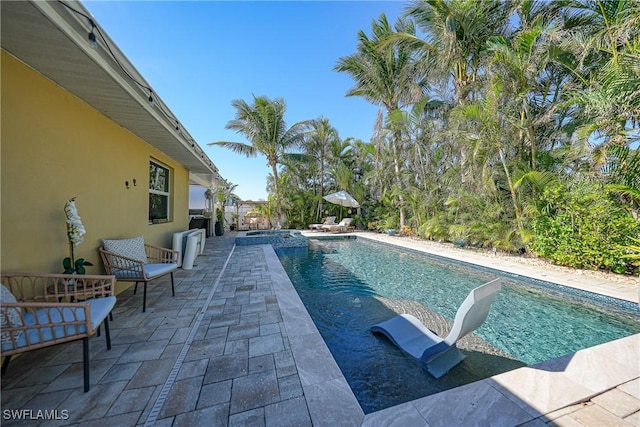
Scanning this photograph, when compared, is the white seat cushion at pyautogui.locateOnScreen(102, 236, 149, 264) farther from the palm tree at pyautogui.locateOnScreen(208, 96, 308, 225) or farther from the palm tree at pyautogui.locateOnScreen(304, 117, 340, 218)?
the palm tree at pyautogui.locateOnScreen(304, 117, 340, 218)

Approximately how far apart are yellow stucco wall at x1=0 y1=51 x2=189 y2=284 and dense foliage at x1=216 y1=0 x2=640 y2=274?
832cm

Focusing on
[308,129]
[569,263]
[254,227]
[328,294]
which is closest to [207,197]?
[254,227]

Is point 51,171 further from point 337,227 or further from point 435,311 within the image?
point 337,227

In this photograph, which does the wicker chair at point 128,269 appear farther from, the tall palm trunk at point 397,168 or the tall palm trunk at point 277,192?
the tall palm trunk at point 277,192

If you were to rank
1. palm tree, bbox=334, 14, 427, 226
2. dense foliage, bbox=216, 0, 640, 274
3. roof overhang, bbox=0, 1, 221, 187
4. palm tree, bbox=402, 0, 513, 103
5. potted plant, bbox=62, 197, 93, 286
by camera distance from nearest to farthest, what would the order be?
roof overhang, bbox=0, 1, 221, 187, potted plant, bbox=62, 197, 93, 286, dense foliage, bbox=216, 0, 640, 274, palm tree, bbox=402, 0, 513, 103, palm tree, bbox=334, 14, 427, 226

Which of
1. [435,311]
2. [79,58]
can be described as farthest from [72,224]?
[435,311]

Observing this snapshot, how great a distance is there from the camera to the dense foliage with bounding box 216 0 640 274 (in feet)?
15.8

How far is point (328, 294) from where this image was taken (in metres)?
5.01

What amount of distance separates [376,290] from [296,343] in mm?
3160

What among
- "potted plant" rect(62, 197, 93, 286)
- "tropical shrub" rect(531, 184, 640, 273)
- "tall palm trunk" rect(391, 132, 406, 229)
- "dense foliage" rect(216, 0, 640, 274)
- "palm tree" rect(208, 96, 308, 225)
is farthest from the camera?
"palm tree" rect(208, 96, 308, 225)

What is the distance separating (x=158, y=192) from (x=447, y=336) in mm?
6939

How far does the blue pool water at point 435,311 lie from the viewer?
8.24ft

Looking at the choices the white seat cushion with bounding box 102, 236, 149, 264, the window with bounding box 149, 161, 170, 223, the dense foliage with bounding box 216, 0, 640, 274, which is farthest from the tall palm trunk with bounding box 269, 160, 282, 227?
the white seat cushion with bounding box 102, 236, 149, 264

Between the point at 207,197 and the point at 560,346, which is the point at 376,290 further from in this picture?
the point at 207,197
